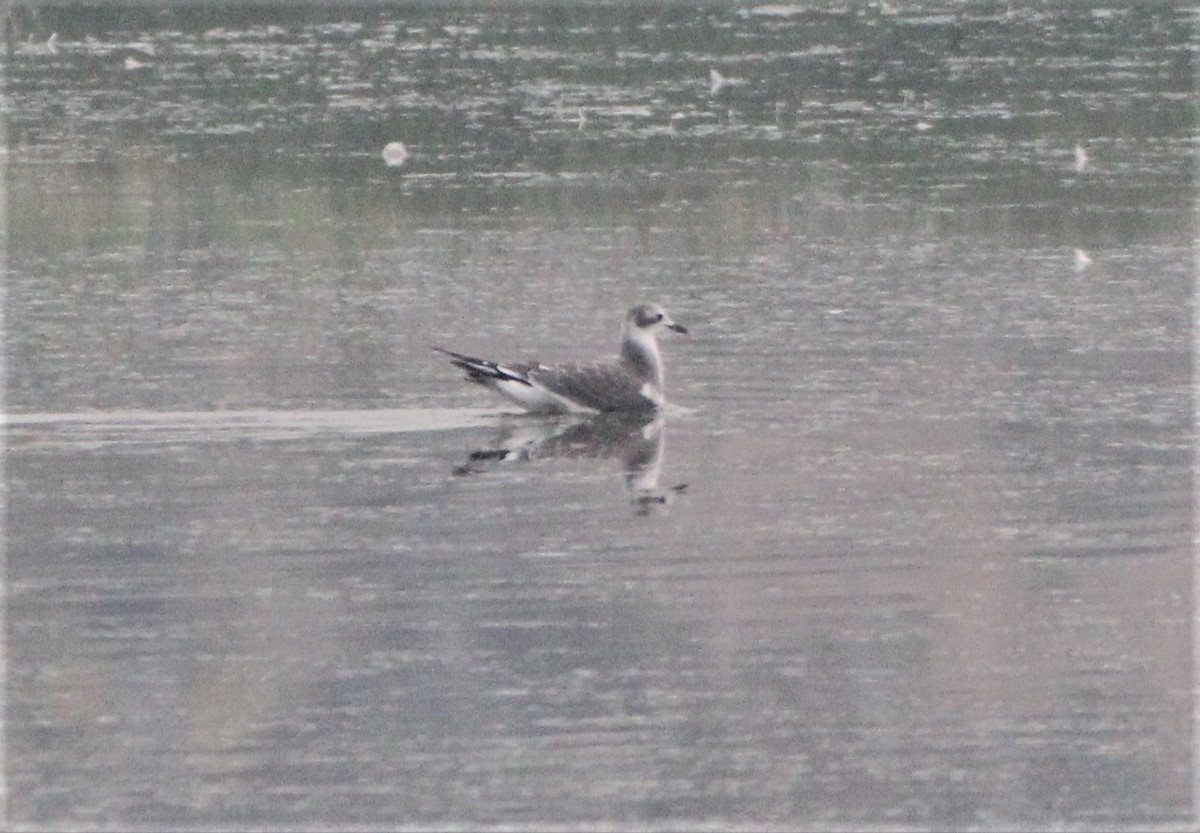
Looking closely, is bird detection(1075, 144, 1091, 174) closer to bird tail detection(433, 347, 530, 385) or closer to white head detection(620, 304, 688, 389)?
white head detection(620, 304, 688, 389)

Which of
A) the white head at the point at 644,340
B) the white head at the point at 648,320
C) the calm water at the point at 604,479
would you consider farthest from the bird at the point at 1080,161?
the white head at the point at 648,320

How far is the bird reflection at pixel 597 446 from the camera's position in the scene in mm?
12281

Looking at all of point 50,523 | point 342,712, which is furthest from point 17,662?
point 50,523

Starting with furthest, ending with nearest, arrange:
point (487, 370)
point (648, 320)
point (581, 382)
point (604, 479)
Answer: point (648, 320) < point (581, 382) < point (487, 370) < point (604, 479)

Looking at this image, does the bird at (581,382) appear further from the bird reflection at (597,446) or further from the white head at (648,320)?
the white head at (648,320)

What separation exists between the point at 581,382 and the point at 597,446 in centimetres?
76

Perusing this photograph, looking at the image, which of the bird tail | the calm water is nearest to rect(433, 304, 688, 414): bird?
the bird tail

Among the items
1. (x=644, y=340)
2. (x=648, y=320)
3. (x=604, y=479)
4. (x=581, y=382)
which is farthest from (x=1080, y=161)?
(x=604, y=479)

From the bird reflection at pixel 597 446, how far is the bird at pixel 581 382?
3.0 inches

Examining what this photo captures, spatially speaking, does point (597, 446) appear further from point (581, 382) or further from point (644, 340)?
point (644, 340)

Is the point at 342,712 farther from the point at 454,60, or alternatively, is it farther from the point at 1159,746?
the point at 454,60

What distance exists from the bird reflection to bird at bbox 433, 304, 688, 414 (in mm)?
77

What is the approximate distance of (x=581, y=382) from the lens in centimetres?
1425

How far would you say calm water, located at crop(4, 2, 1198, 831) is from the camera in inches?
325
